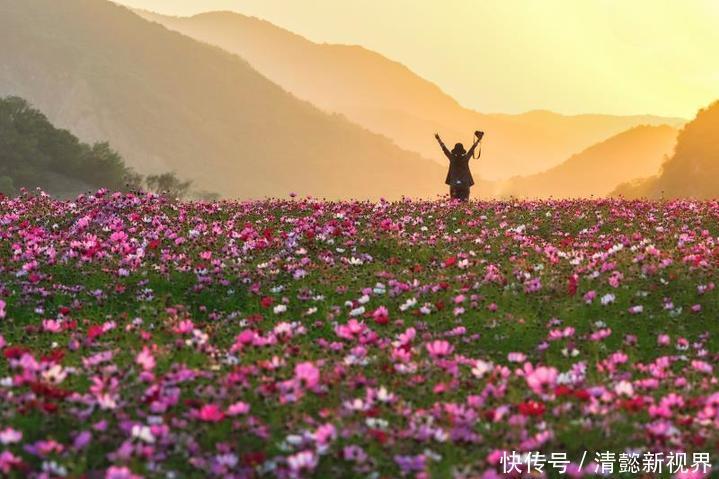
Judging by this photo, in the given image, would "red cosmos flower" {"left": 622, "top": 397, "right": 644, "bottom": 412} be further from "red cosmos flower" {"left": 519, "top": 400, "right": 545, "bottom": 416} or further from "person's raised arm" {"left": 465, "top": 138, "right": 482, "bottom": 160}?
"person's raised arm" {"left": 465, "top": 138, "right": 482, "bottom": 160}

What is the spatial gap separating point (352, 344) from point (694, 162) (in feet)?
421

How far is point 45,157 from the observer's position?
3506 inches

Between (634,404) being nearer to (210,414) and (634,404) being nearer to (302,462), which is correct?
(302,462)

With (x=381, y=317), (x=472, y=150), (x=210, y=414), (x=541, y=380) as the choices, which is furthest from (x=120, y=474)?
(x=472, y=150)

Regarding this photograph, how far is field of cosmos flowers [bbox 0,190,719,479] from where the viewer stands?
6109 millimetres

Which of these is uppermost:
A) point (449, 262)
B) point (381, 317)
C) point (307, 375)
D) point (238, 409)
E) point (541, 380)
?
point (449, 262)

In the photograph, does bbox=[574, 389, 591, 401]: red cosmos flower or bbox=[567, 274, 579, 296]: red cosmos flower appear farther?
bbox=[567, 274, 579, 296]: red cosmos flower

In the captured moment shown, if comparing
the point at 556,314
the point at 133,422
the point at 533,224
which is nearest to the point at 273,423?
the point at 133,422

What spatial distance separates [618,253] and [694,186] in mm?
118312

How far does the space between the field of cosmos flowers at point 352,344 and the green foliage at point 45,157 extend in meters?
71.9

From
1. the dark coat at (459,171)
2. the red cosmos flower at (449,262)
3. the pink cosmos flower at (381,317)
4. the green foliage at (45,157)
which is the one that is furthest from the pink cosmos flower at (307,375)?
the green foliage at (45,157)

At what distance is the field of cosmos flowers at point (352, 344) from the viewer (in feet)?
20.0

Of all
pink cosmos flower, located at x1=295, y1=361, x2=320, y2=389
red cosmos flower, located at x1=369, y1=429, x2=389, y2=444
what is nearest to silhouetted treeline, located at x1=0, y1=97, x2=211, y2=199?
pink cosmos flower, located at x1=295, y1=361, x2=320, y2=389

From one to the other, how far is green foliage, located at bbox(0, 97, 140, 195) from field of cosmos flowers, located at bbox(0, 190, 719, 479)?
2832 inches
